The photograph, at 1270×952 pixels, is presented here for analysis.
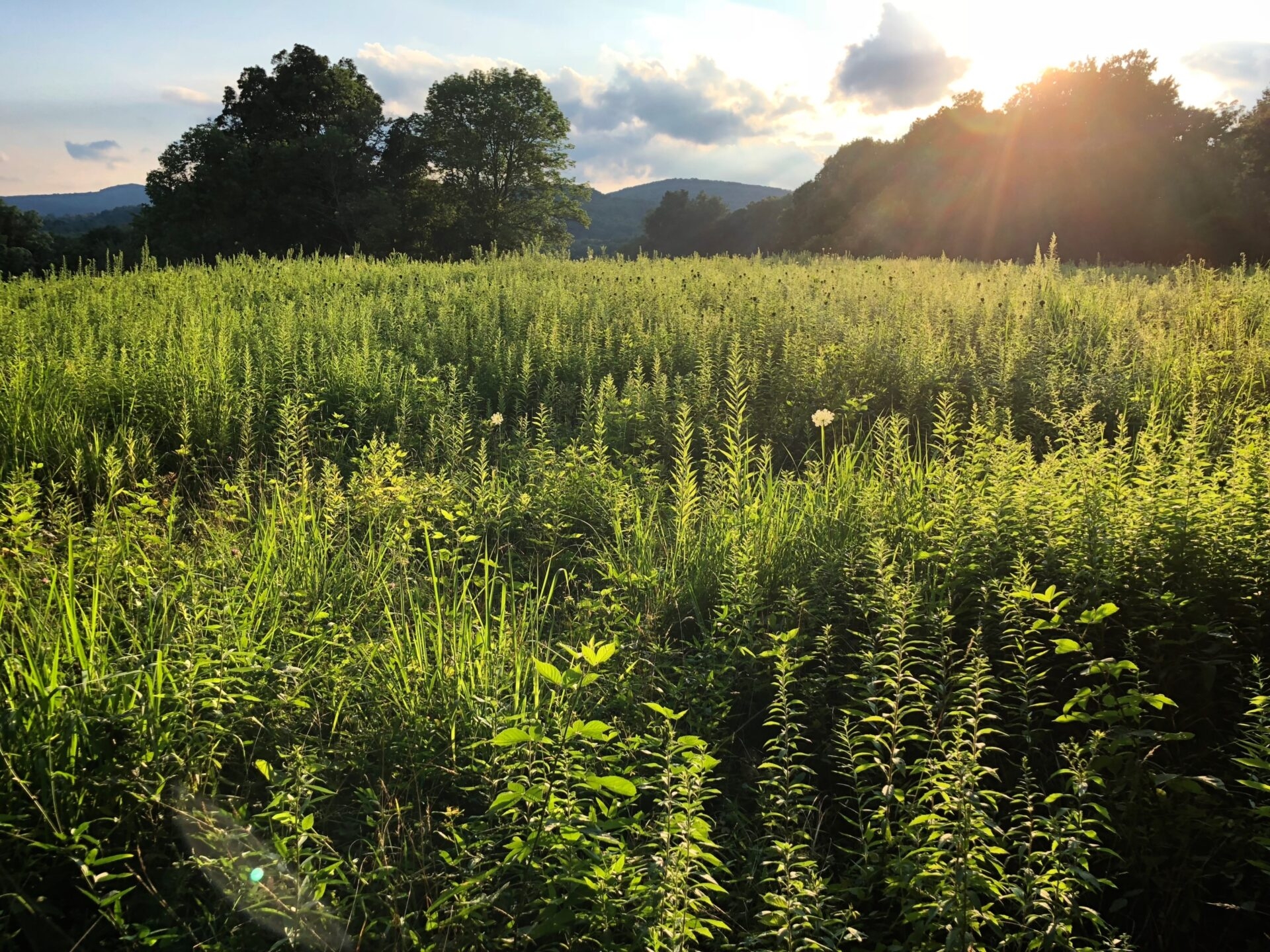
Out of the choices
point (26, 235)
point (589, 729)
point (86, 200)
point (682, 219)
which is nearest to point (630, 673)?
point (589, 729)

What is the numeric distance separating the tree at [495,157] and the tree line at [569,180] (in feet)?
0.27

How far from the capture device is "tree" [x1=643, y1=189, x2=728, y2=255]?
5625cm

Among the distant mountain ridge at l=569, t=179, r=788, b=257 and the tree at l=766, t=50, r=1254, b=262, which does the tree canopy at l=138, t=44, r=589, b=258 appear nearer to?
the tree at l=766, t=50, r=1254, b=262

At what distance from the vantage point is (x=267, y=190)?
31.1 meters

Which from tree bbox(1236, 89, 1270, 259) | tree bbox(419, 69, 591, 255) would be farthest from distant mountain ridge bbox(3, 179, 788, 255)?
tree bbox(1236, 89, 1270, 259)

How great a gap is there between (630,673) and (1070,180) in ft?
110

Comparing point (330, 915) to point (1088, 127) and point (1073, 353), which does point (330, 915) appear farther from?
point (1088, 127)

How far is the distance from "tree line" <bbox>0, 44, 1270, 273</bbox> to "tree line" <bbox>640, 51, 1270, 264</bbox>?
8 cm

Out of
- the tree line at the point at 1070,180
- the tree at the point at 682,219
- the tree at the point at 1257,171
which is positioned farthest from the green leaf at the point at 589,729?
the tree at the point at 682,219

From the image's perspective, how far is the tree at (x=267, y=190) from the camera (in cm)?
3023

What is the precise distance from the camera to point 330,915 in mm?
1748

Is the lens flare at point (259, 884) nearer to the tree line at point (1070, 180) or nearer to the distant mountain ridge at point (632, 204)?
the tree line at point (1070, 180)

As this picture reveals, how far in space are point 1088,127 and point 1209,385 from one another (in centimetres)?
3247

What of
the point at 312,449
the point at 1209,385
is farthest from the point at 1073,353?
the point at 312,449
